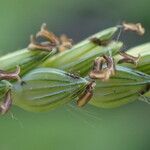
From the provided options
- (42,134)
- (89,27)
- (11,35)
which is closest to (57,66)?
(42,134)

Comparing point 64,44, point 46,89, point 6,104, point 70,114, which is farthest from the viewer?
point 70,114

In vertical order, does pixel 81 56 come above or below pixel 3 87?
above

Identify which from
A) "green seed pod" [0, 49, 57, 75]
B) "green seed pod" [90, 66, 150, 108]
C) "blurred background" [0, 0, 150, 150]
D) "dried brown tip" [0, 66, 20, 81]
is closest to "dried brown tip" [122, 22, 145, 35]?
"green seed pod" [90, 66, 150, 108]

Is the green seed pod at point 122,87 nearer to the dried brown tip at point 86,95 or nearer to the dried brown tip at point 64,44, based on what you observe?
the dried brown tip at point 86,95

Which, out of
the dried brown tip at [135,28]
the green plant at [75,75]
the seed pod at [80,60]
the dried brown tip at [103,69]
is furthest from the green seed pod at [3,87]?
the dried brown tip at [135,28]

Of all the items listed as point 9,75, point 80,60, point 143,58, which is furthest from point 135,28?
point 9,75

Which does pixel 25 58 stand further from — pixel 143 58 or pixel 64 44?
pixel 143 58
